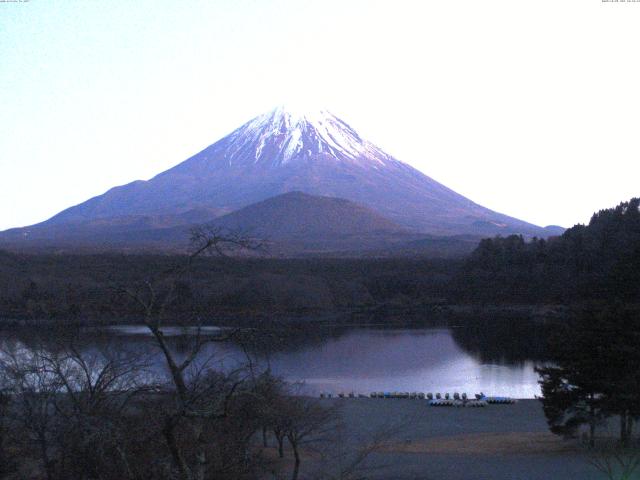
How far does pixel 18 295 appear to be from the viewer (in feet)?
91.9

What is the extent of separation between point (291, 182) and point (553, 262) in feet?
171

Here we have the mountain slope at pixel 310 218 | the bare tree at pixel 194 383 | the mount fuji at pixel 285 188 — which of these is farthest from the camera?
the mount fuji at pixel 285 188

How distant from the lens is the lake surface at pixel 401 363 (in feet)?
57.4

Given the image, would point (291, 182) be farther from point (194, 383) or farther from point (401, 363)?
point (194, 383)

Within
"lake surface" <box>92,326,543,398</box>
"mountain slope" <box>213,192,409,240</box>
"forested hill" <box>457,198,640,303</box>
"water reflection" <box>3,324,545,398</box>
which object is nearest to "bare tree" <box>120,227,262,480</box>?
"water reflection" <box>3,324,545,398</box>

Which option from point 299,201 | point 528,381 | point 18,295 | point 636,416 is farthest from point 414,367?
point 299,201

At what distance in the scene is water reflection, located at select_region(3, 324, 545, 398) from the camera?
17500 mm

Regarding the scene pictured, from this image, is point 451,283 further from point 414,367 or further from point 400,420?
point 400,420

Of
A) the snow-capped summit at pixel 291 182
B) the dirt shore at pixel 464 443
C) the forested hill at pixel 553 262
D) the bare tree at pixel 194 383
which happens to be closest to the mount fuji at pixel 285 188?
the snow-capped summit at pixel 291 182

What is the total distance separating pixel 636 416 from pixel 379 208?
73956 millimetres

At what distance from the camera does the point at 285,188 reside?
8562 cm

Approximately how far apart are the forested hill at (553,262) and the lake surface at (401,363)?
8069 millimetres

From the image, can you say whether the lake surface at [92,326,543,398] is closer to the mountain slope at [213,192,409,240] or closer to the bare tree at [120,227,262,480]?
the bare tree at [120,227,262,480]

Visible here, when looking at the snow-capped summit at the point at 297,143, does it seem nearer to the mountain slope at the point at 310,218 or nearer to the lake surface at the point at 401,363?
the mountain slope at the point at 310,218
